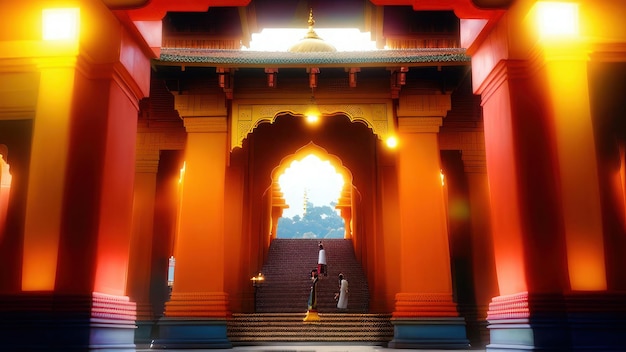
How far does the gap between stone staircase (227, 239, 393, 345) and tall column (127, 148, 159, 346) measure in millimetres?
1956

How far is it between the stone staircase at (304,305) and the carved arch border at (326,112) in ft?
11.7

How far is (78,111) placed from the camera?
18.7 feet

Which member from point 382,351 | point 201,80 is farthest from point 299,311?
point 201,80

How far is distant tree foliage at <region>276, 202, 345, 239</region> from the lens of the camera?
77.6 metres

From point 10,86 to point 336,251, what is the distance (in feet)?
37.7

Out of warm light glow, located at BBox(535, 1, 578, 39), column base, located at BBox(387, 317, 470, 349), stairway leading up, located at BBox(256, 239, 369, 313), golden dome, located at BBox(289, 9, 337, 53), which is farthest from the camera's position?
stairway leading up, located at BBox(256, 239, 369, 313)

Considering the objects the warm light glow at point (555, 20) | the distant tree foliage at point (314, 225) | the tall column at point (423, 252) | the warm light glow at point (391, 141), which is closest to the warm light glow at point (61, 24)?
the warm light glow at point (555, 20)

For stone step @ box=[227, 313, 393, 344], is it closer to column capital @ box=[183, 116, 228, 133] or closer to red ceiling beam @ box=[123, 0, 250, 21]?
column capital @ box=[183, 116, 228, 133]

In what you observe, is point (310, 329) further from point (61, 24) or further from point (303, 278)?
point (61, 24)

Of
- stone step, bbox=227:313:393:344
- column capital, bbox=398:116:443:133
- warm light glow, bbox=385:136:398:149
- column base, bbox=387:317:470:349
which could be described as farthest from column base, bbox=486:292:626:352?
stone step, bbox=227:313:393:344

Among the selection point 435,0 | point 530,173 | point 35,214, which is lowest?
point 35,214

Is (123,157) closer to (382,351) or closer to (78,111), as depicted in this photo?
(78,111)

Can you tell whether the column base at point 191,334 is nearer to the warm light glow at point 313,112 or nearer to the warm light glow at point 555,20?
the warm light glow at point 313,112

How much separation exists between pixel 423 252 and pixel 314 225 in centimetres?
7041
